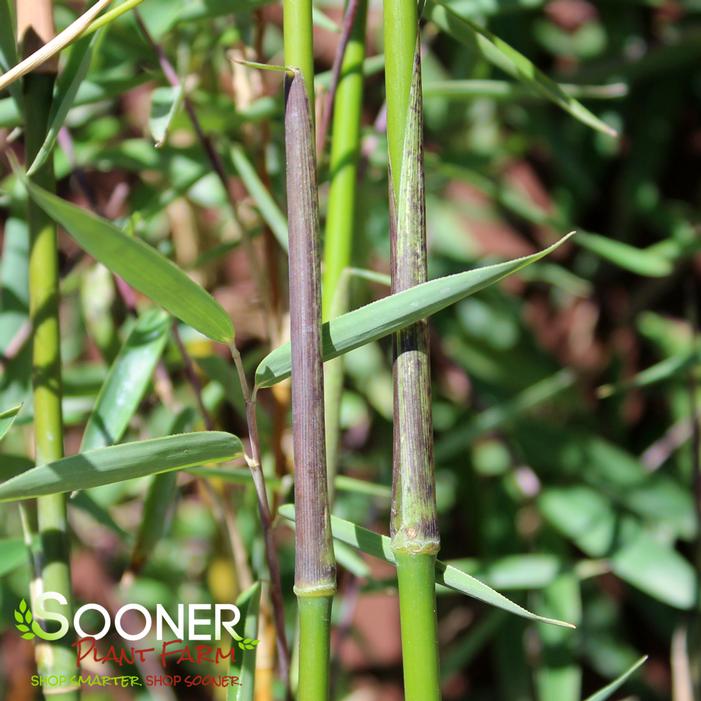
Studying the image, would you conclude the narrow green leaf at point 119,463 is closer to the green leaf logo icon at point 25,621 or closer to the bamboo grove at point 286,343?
the bamboo grove at point 286,343

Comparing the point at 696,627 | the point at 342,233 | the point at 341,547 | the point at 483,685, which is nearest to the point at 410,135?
the point at 342,233

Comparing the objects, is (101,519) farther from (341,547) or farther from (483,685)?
(483,685)

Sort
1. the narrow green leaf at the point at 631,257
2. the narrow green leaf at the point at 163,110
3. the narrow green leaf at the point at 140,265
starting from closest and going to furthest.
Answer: the narrow green leaf at the point at 140,265 < the narrow green leaf at the point at 163,110 < the narrow green leaf at the point at 631,257

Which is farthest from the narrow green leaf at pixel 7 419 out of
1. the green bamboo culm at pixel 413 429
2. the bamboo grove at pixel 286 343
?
the green bamboo culm at pixel 413 429

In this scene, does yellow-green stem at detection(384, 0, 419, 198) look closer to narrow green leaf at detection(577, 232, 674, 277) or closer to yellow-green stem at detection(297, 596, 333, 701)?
yellow-green stem at detection(297, 596, 333, 701)

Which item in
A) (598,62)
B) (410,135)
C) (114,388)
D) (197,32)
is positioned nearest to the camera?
(410,135)
